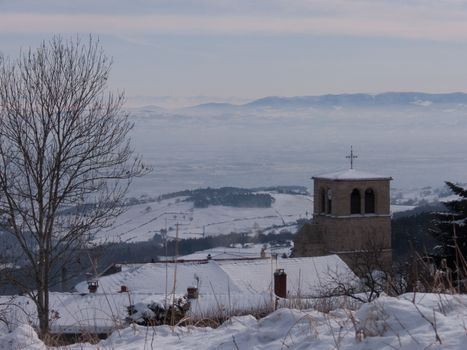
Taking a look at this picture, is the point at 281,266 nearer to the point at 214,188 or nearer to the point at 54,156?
the point at 54,156

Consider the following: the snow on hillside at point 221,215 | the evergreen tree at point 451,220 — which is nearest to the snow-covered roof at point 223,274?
the evergreen tree at point 451,220

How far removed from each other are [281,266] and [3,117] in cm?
2026

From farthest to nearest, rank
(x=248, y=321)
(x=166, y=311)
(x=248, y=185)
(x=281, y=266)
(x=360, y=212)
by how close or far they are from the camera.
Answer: (x=248, y=185) → (x=360, y=212) → (x=281, y=266) → (x=166, y=311) → (x=248, y=321)

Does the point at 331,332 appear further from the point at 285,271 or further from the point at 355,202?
the point at 355,202

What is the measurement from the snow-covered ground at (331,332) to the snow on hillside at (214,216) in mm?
68776

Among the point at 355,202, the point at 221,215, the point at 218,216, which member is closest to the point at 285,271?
the point at 355,202

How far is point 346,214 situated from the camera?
45938 mm

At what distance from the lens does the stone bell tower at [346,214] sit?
46.0m

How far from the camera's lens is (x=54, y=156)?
699 inches

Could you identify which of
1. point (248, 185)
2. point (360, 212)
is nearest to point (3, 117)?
point (360, 212)

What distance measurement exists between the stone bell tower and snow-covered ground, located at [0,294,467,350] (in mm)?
39583

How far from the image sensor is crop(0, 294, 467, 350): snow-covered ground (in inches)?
182

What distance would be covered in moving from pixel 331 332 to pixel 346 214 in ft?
135

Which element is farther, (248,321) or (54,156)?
(54,156)
